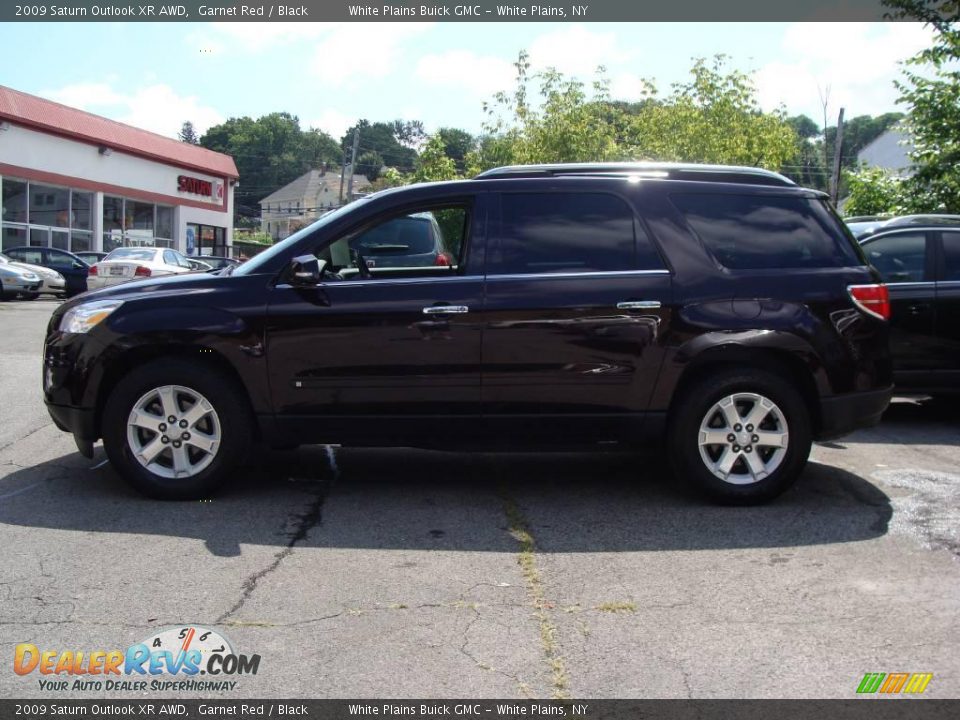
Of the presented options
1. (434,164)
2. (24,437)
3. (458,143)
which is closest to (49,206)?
(434,164)

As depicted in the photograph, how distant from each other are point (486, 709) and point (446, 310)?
2.84m

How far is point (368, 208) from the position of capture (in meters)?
5.98

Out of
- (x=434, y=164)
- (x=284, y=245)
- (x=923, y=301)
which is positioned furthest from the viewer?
(x=434, y=164)

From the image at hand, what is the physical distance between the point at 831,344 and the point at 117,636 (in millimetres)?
4219

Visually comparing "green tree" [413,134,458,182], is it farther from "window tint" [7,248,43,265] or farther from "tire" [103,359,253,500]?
"tire" [103,359,253,500]

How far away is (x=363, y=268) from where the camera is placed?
5930mm

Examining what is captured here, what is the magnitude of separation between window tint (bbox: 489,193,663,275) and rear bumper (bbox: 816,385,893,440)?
1324 millimetres

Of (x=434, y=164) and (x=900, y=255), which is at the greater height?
(x=434, y=164)

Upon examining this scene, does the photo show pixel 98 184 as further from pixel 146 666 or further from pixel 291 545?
pixel 146 666

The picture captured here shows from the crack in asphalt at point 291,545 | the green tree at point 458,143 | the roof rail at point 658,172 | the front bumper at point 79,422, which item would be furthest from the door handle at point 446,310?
the green tree at point 458,143

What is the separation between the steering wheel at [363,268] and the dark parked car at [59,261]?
2377cm

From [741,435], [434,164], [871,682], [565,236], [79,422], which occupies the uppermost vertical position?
[434,164]

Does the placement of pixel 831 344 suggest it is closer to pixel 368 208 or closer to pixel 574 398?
pixel 574 398

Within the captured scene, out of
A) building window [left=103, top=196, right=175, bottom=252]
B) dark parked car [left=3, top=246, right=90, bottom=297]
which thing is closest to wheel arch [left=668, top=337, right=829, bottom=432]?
dark parked car [left=3, top=246, right=90, bottom=297]
